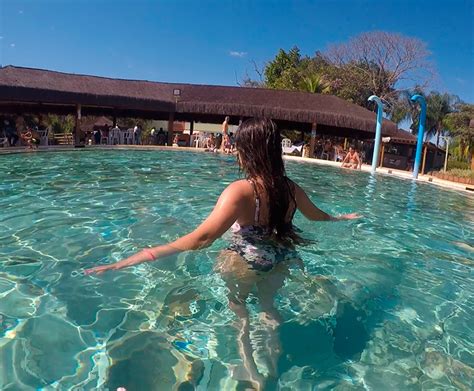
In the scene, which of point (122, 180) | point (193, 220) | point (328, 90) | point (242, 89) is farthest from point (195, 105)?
point (193, 220)

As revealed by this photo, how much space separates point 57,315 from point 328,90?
3133 centimetres

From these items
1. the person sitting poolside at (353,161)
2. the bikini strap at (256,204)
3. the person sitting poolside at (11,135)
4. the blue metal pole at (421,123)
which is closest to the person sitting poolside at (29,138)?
the person sitting poolside at (11,135)

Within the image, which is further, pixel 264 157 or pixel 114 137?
pixel 114 137

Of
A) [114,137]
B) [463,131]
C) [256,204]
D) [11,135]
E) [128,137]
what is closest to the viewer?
[256,204]

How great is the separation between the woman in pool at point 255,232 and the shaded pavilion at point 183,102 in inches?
745

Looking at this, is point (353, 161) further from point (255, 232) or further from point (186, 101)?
point (255, 232)

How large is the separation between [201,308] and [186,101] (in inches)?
856

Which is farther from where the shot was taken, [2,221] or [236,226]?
[2,221]

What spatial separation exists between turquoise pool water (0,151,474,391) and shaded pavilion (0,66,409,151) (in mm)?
15605

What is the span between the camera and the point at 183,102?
23.5m

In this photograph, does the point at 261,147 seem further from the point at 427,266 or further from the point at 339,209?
the point at 339,209

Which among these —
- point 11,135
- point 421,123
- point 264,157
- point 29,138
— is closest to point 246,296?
point 264,157

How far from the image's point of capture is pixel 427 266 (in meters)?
4.51

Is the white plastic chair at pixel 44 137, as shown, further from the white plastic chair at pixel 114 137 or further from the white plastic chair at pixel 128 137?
the white plastic chair at pixel 128 137
